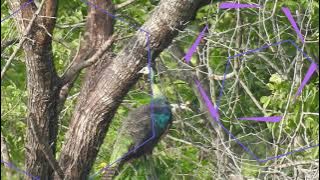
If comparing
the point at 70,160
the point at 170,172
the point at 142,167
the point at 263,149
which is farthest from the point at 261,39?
the point at 70,160

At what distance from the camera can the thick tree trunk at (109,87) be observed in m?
2.89

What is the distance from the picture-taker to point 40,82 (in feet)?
9.45

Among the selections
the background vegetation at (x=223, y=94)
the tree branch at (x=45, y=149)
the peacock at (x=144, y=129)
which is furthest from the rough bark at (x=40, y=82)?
the background vegetation at (x=223, y=94)

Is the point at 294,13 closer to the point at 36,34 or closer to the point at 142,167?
the point at 142,167

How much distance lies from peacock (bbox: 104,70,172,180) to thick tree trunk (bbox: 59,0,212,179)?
14 cm

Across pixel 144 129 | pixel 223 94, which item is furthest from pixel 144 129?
pixel 223 94

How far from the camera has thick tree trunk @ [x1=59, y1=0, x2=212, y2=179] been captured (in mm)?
2891

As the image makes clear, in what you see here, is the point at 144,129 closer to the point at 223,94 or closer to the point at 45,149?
the point at 45,149

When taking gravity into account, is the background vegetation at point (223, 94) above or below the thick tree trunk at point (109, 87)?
below

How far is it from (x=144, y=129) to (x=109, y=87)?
24 cm

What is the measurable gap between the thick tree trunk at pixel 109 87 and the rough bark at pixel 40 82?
9cm

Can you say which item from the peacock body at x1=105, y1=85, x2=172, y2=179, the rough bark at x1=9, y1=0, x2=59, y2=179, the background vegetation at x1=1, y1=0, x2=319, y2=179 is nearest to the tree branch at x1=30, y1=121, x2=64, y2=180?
the rough bark at x1=9, y1=0, x2=59, y2=179

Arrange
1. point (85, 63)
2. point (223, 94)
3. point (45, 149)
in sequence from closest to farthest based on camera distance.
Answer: point (45, 149) → point (85, 63) → point (223, 94)

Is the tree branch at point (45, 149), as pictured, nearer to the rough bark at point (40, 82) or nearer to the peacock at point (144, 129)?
the rough bark at point (40, 82)
